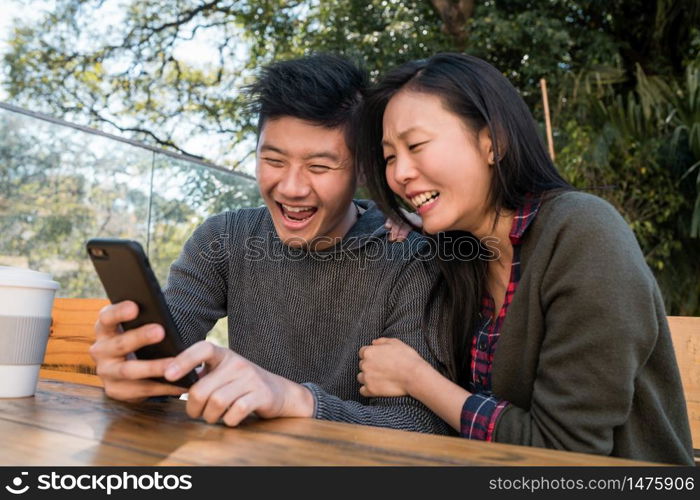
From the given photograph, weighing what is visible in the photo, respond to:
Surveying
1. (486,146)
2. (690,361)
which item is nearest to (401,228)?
(486,146)

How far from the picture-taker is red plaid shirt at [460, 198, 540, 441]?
49.7 inches

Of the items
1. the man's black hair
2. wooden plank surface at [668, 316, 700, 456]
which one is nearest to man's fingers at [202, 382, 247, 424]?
the man's black hair

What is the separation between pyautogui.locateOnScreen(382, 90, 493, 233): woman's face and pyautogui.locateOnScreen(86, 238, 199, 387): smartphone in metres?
0.63

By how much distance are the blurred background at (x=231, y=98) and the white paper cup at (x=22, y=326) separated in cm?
93

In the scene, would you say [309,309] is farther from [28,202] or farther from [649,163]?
[649,163]

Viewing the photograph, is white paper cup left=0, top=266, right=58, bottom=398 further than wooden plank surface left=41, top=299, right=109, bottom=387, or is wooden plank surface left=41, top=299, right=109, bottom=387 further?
wooden plank surface left=41, top=299, right=109, bottom=387

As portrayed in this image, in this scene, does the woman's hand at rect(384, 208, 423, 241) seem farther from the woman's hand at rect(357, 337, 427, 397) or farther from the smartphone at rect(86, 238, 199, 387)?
the smartphone at rect(86, 238, 199, 387)

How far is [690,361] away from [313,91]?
1.07 metres

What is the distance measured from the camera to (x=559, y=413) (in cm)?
117

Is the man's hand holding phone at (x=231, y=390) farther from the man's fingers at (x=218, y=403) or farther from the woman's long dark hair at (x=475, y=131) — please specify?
the woman's long dark hair at (x=475, y=131)

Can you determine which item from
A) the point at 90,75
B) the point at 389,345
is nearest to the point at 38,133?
the point at 389,345

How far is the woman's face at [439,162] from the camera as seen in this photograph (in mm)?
1498

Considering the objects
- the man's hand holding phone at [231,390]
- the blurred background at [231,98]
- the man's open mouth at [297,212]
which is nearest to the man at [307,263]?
the man's open mouth at [297,212]
